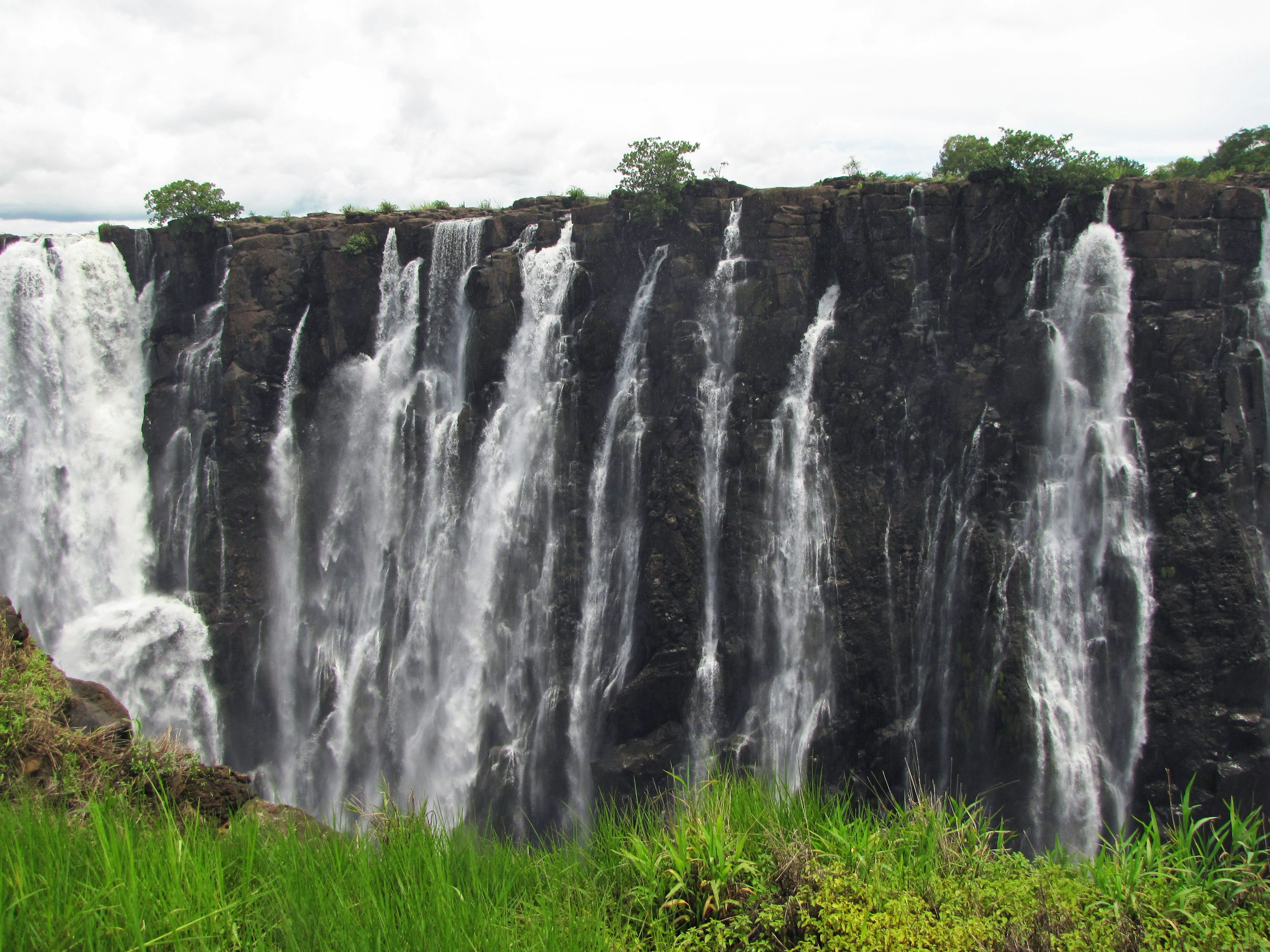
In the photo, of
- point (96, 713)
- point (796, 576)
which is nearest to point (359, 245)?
point (796, 576)

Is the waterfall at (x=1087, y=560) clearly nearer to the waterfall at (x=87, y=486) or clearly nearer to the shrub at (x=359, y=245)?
the shrub at (x=359, y=245)

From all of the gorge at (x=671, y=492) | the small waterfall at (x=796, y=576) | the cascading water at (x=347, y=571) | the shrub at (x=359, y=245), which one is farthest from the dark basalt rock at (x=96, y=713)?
the shrub at (x=359, y=245)

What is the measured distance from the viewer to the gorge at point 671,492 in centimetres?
Answer: 1870

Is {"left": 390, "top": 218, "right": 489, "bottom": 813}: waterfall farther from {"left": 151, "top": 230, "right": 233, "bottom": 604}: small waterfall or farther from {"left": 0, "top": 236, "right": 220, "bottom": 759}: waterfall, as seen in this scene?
{"left": 151, "top": 230, "right": 233, "bottom": 604}: small waterfall

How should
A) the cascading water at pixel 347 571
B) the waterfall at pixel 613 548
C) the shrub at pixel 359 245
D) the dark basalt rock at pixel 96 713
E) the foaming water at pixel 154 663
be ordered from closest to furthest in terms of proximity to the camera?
the dark basalt rock at pixel 96 713, the waterfall at pixel 613 548, the cascading water at pixel 347 571, the foaming water at pixel 154 663, the shrub at pixel 359 245

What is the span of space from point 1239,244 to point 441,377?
21.6 m

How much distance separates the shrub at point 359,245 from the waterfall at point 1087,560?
64.4 feet

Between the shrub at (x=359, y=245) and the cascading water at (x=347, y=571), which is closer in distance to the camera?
the cascading water at (x=347, y=571)

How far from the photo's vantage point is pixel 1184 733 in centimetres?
1795

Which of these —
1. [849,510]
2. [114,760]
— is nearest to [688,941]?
[114,760]

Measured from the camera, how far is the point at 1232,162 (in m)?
Answer: 23.8

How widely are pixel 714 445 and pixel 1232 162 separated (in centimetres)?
1805

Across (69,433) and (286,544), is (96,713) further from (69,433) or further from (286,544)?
(69,433)

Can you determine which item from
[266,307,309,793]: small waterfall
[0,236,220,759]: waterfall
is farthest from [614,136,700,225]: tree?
[0,236,220,759]: waterfall
